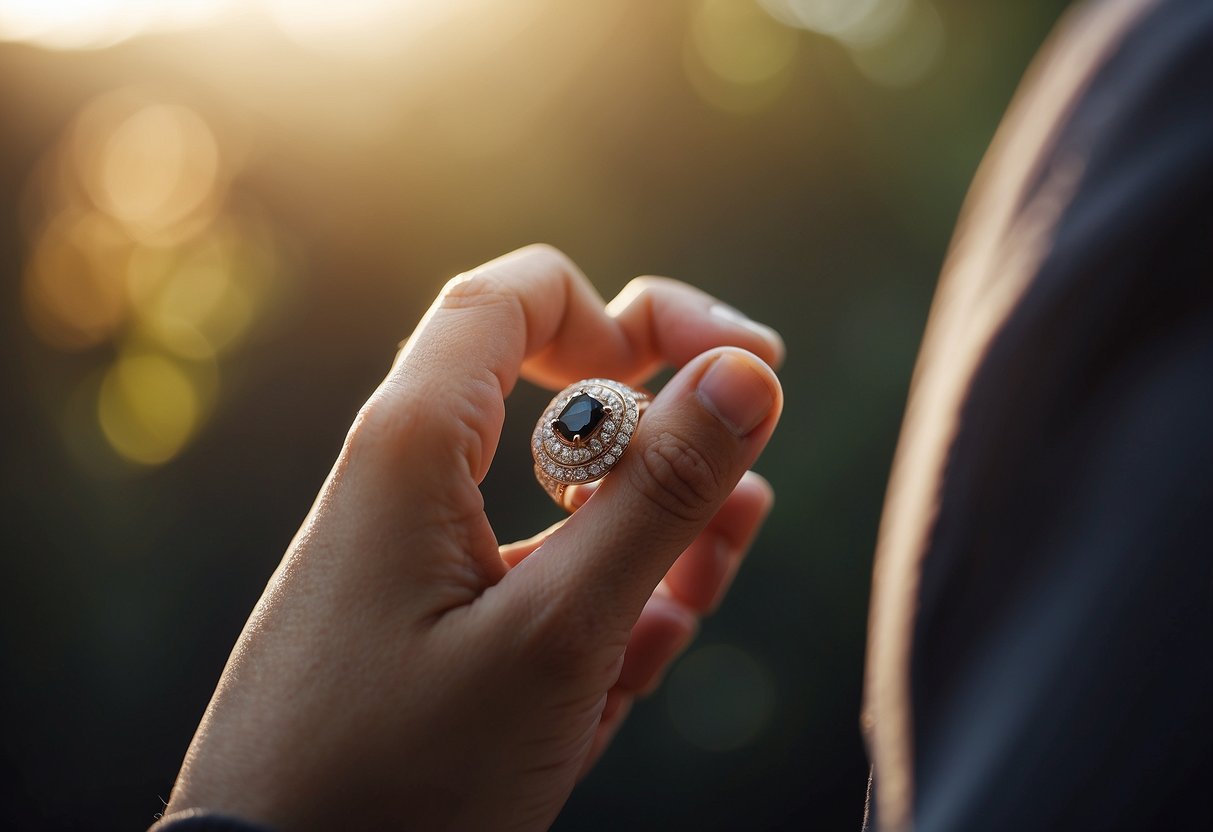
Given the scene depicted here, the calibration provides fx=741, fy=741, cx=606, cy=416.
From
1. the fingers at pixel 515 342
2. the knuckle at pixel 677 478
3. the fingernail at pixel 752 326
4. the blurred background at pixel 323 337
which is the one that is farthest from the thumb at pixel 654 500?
the blurred background at pixel 323 337

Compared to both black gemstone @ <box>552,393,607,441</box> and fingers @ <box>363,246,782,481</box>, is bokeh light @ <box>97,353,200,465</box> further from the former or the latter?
black gemstone @ <box>552,393,607,441</box>

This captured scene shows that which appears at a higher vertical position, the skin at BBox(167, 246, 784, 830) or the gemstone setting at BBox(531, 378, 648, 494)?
the gemstone setting at BBox(531, 378, 648, 494)

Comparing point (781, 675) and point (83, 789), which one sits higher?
point (781, 675)

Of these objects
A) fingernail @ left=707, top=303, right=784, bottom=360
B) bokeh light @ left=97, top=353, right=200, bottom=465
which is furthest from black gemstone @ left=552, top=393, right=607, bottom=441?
bokeh light @ left=97, top=353, right=200, bottom=465

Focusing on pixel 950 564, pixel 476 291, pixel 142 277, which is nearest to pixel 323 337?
pixel 142 277

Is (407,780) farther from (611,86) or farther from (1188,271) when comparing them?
(611,86)

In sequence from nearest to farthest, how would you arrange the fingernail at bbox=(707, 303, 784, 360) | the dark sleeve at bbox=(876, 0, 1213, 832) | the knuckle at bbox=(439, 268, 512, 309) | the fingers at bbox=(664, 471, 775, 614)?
the dark sleeve at bbox=(876, 0, 1213, 832) → the knuckle at bbox=(439, 268, 512, 309) → the fingernail at bbox=(707, 303, 784, 360) → the fingers at bbox=(664, 471, 775, 614)

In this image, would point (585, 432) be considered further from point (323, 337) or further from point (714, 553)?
point (323, 337)

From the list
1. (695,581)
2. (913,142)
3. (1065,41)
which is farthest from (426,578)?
(913,142)
